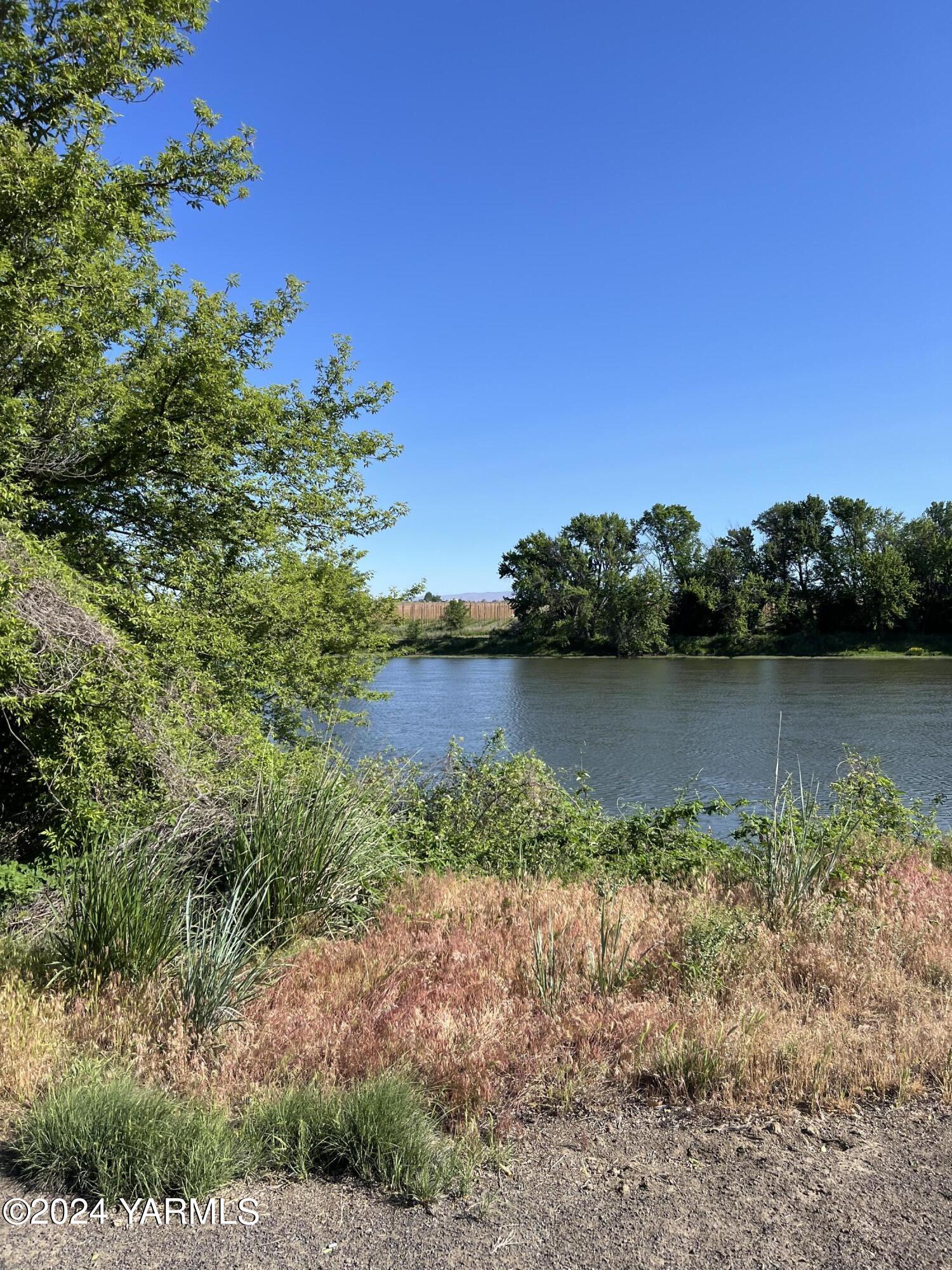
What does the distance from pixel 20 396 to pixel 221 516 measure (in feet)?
8.68

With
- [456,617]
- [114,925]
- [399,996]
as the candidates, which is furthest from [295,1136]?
[456,617]

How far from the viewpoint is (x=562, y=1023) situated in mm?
4066

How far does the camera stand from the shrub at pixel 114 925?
176 inches

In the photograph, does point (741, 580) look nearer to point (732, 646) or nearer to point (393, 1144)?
point (732, 646)

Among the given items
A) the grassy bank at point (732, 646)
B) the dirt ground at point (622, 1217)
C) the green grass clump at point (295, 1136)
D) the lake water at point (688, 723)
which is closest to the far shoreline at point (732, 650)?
the grassy bank at point (732, 646)

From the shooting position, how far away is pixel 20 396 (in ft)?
28.3

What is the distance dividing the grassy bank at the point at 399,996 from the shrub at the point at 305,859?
22mm

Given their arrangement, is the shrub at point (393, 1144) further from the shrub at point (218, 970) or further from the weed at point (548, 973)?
the weed at point (548, 973)

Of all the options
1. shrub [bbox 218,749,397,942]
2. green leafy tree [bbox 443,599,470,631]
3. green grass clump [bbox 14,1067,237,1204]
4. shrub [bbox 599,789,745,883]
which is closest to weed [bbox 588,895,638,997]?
shrub [bbox 218,749,397,942]

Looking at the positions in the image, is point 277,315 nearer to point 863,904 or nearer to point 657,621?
point 863,904

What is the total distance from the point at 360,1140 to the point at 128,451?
27.6ft

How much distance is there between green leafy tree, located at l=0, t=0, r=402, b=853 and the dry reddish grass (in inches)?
120

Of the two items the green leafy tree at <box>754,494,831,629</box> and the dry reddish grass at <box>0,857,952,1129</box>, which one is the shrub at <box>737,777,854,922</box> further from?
the green leafy tree at <box>754,494,831,629</box>

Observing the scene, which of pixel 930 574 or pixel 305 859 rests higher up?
pixel 930 574
